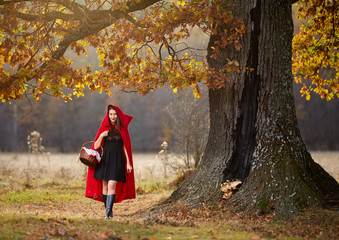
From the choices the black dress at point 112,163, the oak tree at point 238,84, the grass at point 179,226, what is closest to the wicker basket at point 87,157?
the black dress at point 112,163

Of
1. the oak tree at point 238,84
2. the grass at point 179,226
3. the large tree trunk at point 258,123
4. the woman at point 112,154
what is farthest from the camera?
the woman at point 112,154

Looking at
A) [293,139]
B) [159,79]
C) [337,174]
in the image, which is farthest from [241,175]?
[337,174]

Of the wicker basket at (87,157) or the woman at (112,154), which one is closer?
the wicker basket at (87,157)

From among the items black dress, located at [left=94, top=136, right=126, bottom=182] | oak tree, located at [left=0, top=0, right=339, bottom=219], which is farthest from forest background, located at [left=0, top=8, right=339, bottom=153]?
black dress, located at [left=94, top=136, right=126, bottom=182]

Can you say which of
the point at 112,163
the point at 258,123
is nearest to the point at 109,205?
the point at 112,163

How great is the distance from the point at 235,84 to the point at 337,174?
822 cm

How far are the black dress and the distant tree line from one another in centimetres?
1621

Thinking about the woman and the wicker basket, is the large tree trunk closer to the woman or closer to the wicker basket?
the woman

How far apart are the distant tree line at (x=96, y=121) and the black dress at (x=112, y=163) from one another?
16.2m

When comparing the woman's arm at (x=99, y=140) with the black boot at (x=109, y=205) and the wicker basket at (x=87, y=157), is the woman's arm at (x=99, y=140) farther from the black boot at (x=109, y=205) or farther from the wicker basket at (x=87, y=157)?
the black boot at (x=109, y=205)

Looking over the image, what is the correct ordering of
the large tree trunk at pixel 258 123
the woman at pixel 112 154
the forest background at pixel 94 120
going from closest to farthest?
the large tree trunk at pixel 258 123
the woman at pixel 112 154
the forest background at pixel 94 120

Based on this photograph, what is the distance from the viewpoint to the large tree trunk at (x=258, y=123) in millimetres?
6691

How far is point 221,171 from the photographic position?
7031mm

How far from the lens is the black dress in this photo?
277 inches
